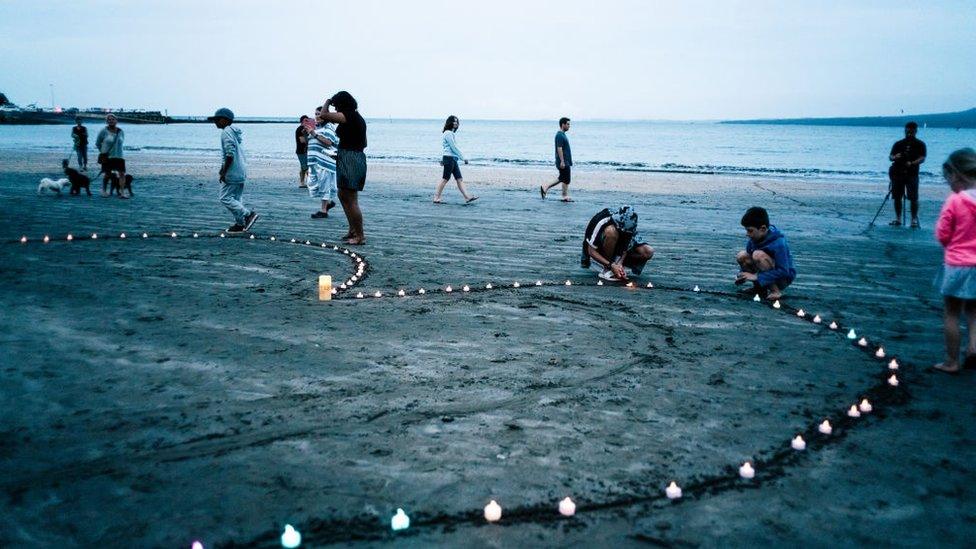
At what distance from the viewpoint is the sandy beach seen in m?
3.47

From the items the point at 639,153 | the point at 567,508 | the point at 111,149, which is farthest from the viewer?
the point at 639,153

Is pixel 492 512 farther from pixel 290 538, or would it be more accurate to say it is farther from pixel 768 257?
pixel 768 257

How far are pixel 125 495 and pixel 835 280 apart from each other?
29.6 feet

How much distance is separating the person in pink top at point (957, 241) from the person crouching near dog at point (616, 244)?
152 inches

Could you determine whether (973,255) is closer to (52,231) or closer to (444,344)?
(444,344)

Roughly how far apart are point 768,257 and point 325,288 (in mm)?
5208

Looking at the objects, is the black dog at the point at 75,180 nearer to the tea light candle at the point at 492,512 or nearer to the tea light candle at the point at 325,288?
the tea light candle at the point at 325,288

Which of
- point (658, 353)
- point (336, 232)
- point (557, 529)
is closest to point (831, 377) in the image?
point (658, 353)

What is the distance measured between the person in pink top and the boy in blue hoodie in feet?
8.02

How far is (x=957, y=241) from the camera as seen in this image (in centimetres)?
562

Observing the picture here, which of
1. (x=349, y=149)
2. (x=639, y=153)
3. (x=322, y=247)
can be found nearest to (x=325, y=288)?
(x=322, y=247)

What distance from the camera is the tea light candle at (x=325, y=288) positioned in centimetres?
768

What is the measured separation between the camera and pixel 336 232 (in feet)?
42.5

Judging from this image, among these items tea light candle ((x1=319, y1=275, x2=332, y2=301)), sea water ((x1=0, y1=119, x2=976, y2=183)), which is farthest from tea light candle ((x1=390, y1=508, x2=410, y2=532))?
sea water ((x1=0, y1=119, x2=976, y2=183))
